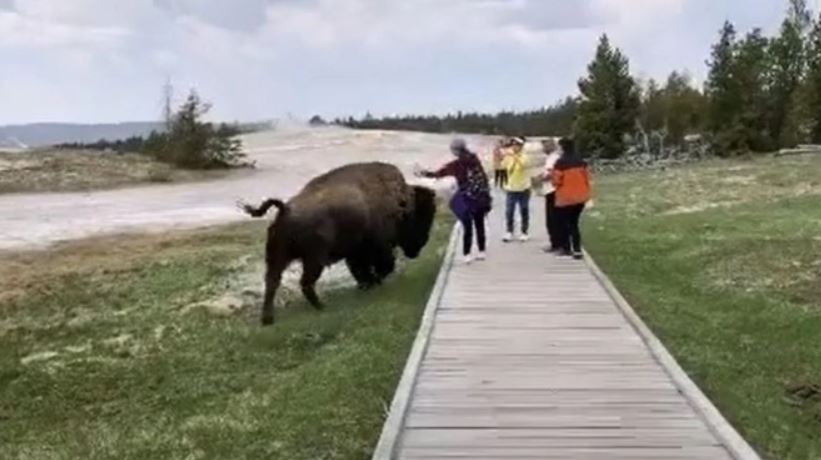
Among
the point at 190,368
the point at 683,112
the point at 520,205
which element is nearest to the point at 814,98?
the point at 683,112

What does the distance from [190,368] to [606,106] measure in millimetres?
53766

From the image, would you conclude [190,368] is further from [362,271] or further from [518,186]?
Result: [518,186]

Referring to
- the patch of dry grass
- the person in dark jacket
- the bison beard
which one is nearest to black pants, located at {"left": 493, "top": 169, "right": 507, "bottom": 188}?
the bison beard

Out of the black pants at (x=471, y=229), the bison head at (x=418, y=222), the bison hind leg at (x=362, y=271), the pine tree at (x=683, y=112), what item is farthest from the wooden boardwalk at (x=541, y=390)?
the pine tree at (x=683, y=112)

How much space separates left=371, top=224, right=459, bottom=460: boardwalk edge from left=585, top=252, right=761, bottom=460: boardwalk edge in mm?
2153

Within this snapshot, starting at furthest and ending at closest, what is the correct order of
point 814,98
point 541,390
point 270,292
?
point 814,98 < point 270,292 < point 541,390

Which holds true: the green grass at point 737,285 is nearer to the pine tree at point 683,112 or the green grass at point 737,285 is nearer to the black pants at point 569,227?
the black pants at point 569,227

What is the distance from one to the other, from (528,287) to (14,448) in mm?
7466

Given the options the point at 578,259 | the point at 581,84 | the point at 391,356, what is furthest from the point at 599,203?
the point at 581,84

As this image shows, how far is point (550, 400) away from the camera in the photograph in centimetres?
1146

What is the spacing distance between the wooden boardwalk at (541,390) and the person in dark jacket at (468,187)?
3423 millimetres

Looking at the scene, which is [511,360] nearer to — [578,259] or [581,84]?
[578,259]

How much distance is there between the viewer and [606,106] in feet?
222

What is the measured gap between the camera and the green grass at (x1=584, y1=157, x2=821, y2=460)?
1301cm
